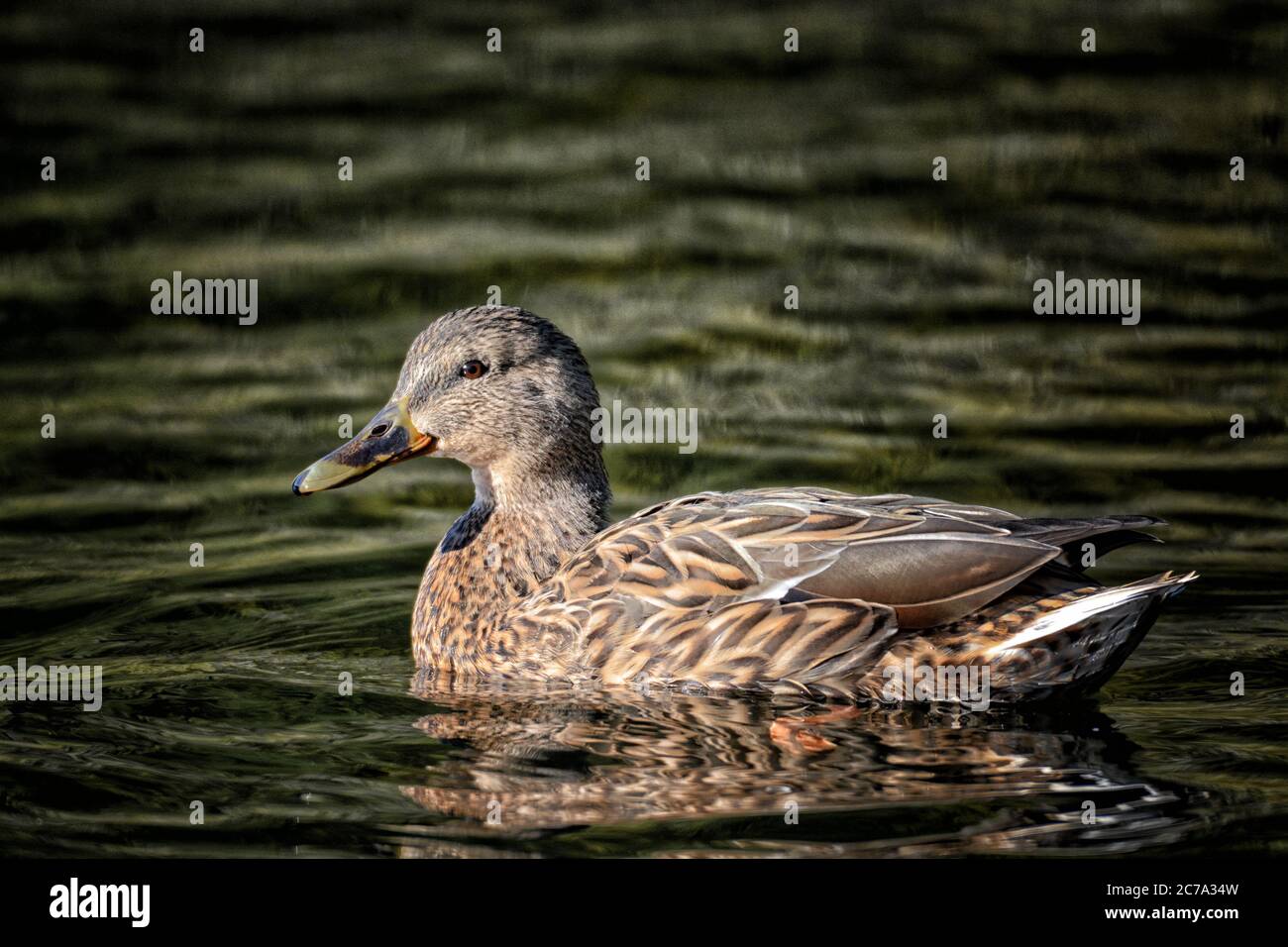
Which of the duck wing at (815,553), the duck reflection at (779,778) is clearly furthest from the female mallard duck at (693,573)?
the duck reflection at (779,778)

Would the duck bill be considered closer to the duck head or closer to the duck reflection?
the duck head

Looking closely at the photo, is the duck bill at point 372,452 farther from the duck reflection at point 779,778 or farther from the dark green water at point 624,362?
the duck reflection at point 779,778

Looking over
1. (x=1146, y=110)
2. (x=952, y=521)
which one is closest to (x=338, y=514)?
(x=952, y=521)

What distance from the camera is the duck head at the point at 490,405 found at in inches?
375

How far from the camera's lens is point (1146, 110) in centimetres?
1745

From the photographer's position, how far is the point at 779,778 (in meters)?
7.86

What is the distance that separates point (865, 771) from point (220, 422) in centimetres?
592

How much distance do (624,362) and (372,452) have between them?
3946 mm

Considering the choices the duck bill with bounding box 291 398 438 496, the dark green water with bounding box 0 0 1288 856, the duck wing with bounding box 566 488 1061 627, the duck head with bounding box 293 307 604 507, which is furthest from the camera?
the duck head with bounding box 293 307 604 507

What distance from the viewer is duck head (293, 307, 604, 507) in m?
9.52

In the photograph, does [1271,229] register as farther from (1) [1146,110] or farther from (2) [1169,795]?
(2) [1169,795]

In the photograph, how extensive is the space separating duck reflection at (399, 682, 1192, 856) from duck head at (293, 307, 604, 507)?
124 cm

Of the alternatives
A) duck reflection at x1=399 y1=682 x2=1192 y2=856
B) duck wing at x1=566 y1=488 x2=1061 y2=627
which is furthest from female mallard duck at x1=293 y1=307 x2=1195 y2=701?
duck reflection at x1=399 y1=682 x2=1192 y2=856

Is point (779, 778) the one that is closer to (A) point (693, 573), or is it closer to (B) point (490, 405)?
(A) point (693, 573)
